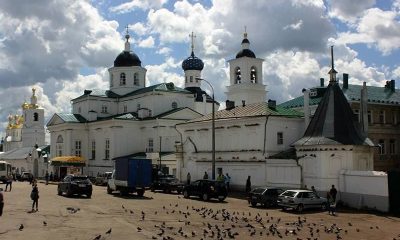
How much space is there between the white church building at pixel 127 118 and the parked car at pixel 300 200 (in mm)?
27380

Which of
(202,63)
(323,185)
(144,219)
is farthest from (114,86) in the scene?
(144,219)

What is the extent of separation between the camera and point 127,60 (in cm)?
7794

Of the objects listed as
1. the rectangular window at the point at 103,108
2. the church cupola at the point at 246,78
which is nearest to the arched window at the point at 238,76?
the church cupola at the point at 246,78

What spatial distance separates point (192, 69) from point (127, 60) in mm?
9796

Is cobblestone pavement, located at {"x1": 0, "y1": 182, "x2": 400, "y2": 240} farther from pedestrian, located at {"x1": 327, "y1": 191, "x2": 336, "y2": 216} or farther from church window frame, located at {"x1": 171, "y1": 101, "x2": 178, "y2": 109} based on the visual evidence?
church window frame, located at {"x1": 171, "y1": 101, "x2": 178, "y2": 109}

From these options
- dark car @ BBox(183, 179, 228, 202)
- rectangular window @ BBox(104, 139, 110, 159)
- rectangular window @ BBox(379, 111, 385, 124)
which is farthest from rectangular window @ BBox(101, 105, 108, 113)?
dark car @ BBox(183, 179, 228, 202)

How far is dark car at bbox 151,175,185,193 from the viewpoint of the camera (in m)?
42.3

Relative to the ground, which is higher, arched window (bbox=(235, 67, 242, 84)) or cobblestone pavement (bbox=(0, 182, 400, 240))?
arched window (bbox=(235, 67, 242, 84))

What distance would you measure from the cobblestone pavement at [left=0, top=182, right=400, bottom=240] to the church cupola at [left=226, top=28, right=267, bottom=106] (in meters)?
31.7

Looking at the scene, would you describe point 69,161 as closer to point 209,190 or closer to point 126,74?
point 126,74

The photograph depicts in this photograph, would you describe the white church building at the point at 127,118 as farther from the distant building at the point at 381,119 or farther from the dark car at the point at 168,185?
the distant building at the point at 381,119

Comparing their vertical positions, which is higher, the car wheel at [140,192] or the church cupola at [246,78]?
the church cupola at [246,78]

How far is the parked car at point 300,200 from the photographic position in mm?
29531

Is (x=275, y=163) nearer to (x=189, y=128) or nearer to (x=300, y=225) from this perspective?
(x=189, y=128)
